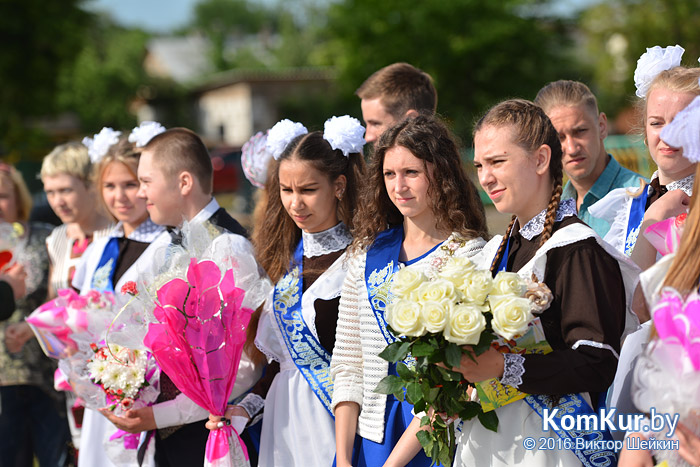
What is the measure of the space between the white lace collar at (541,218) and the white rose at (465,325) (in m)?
0.49

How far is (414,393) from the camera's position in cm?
224

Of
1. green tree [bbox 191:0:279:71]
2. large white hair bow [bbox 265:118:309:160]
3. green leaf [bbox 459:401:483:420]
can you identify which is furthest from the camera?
green tree [bbox 191:0:279:71]

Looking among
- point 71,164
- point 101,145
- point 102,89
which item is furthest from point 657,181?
point 102,89

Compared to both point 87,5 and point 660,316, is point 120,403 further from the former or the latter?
point 87,5

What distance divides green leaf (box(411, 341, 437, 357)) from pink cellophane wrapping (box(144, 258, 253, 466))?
1.07m

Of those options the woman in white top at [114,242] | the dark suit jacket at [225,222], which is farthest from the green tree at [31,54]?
the dark suit jacket at [225,222]

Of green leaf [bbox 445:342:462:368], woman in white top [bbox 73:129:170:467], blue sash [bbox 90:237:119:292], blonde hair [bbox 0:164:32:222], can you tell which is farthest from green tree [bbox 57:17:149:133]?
green leaf [bbox 445:342:462:368]

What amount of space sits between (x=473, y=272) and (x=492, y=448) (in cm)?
59

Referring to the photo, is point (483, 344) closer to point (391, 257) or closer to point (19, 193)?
point (391, 257)

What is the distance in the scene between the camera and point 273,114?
43594 millimetres

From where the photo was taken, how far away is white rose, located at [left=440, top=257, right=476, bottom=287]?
2.18 metres

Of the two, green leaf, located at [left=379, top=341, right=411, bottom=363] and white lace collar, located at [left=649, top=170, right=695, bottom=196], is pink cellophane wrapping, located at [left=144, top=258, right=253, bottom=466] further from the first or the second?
white lace collar, located at [left=649, top=170, right=695, bottom=196]

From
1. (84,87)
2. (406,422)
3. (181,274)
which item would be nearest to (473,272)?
(406,422)

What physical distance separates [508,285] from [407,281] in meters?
0.30
